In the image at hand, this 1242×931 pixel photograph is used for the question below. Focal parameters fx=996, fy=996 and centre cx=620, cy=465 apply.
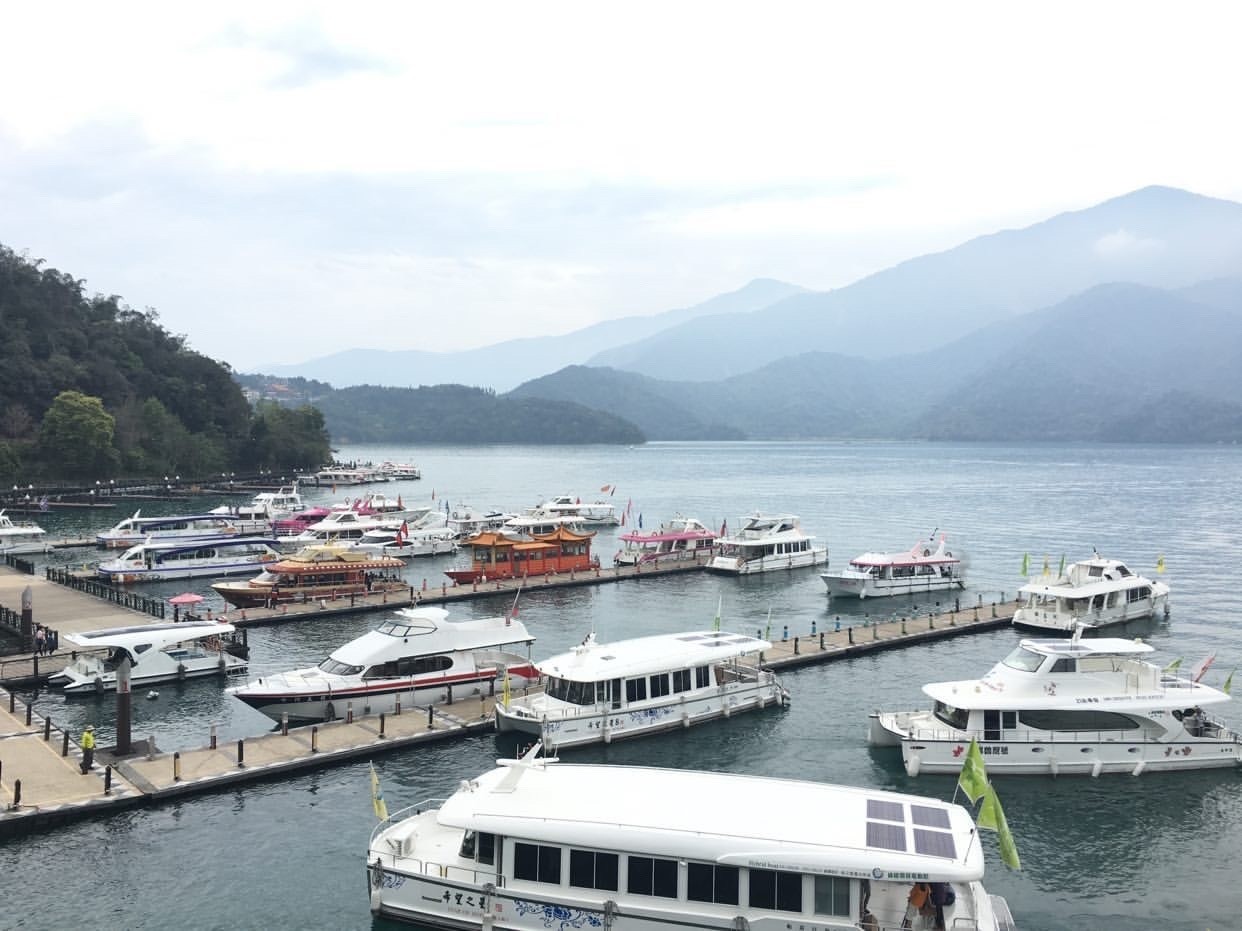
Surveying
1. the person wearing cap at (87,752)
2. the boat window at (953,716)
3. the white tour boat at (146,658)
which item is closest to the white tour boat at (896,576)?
the boat window at (953,716)

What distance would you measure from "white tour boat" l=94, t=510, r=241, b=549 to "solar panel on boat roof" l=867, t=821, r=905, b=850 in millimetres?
72810

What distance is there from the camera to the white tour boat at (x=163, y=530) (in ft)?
286

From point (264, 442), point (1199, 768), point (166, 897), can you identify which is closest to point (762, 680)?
point (1199, 768)

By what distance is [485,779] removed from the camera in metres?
23.5

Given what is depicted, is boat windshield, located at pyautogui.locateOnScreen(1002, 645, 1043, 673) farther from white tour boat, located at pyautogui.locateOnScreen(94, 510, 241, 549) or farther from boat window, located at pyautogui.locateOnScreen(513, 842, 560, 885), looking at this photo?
white tour boat, located at pyautogui.locateOnScreen(94, 510, 241, 549)

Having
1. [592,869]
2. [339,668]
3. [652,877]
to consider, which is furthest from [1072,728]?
[339,668]

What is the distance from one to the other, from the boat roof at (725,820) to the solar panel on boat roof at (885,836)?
2 cm

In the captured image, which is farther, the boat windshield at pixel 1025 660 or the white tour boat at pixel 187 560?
the white tour boat at pixel 187 560

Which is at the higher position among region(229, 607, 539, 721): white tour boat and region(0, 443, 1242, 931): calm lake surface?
region(229, 607, 539, 721): white tour boat

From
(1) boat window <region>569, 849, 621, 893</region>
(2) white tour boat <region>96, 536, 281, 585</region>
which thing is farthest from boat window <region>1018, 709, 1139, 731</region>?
(2) white tour boat <region>96, 536, 281, 585</region>

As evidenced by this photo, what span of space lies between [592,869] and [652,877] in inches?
50.1

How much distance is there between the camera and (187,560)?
75312 mm

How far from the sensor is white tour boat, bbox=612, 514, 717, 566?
80.1m

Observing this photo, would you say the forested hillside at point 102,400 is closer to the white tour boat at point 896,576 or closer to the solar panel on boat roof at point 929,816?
the white tour boat at point 896,576
